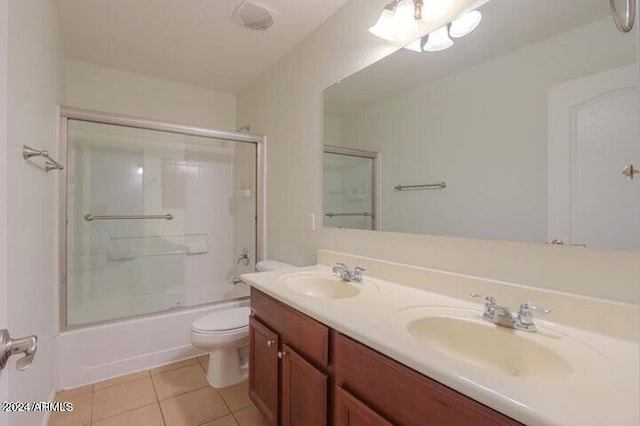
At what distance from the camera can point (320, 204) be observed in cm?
193

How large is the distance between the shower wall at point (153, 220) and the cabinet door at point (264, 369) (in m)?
1.27

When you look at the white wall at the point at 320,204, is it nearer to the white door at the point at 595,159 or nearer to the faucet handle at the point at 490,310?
the white door at the point at 595,159

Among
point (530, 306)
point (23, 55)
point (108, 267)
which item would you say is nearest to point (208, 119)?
point (108, 267)

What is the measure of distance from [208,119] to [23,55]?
1967mm

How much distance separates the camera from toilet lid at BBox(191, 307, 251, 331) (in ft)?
6.18

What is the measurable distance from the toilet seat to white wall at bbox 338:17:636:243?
118 centimetres

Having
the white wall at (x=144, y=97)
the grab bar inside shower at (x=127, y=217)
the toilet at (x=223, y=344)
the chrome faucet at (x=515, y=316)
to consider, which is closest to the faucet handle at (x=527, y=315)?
the chrome faucet at (x=515, y=316)

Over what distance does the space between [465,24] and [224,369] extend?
2.29 metres

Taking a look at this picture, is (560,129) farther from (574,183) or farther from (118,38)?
(118,38)

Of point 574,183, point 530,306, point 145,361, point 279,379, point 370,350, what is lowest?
point 145,361

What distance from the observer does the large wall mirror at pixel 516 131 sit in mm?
855

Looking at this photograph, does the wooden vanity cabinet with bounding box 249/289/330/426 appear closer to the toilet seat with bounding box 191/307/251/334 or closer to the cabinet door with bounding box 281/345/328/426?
the cabinet door with bounding box 281/345/328/426

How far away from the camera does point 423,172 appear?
138 centimetres

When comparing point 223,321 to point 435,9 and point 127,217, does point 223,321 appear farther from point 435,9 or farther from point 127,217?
point 435,9
